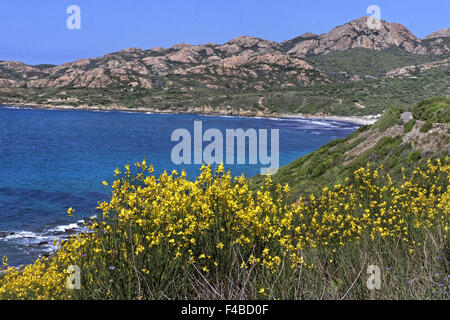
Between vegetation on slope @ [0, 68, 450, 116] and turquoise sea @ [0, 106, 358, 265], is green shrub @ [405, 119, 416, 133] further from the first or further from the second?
vegetation on slope @ [0, 68, 450, 116]

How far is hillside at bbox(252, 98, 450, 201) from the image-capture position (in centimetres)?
1745

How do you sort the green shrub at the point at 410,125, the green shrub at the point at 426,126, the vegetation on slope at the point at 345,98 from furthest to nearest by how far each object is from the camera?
the vegetation on slope at the point at 345,98 < the green shrub at the point at 410,125 < the green shrub at the point at 426,126

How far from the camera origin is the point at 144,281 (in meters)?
4.50

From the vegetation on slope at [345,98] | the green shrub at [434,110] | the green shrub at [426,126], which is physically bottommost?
the green shrub at [426,126]

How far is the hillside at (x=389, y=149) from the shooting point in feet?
57.3

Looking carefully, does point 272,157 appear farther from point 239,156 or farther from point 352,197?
point 352,197

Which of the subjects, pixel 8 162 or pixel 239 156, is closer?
pixel 8 162

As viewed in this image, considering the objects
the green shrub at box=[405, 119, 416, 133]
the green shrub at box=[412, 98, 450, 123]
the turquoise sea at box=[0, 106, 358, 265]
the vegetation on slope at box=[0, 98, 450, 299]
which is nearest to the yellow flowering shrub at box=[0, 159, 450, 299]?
the vegetation on slope at box=[0, 98, 450, 299]

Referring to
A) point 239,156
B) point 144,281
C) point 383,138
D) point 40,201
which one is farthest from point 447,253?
point 239,156

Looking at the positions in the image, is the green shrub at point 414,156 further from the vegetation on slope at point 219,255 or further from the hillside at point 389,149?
the vegetation on slope at point 219,255

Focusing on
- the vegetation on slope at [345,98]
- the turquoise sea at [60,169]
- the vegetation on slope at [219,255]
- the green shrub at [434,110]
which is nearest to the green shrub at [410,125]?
the green shrub at [434,110]

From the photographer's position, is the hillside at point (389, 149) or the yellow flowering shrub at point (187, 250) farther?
the hillside at point (389, 149)
